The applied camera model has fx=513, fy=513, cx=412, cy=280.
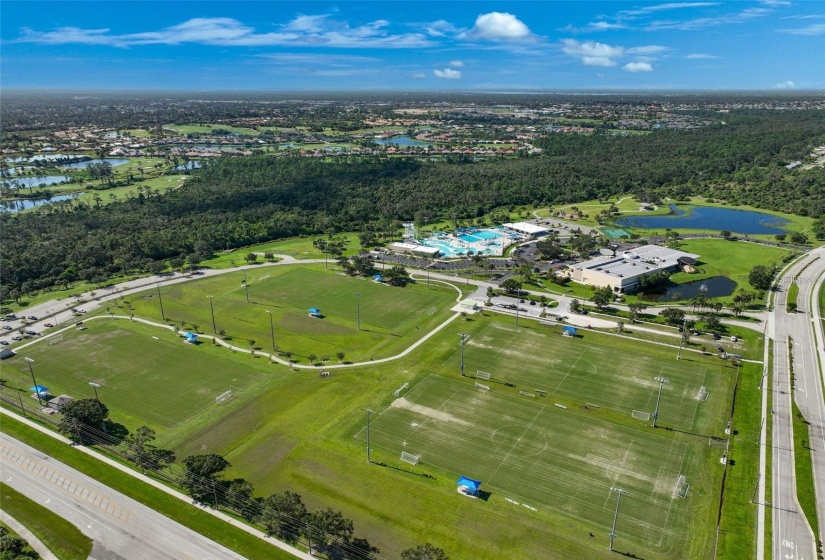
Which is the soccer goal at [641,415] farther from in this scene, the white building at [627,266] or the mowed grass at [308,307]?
the white building at [627,266]

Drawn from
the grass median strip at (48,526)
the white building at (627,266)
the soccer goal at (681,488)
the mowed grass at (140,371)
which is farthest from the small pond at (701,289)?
the grass median strip at (48,526)

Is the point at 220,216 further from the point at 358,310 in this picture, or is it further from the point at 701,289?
the point at 701,289

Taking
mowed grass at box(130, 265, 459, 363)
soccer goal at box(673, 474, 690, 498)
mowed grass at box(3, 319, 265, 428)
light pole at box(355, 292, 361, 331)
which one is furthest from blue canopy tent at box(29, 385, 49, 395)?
soccer goal at box(673, 474, 690, 498)

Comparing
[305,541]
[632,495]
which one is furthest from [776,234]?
[305,541]

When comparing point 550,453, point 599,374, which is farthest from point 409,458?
point 599,374

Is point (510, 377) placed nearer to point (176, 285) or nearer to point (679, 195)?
point (176, 285)

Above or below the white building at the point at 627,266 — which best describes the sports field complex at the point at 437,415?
below
